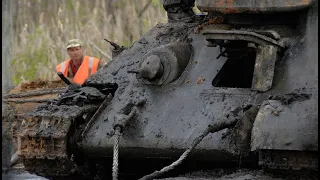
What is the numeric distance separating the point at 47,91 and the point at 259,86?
5.88 meters


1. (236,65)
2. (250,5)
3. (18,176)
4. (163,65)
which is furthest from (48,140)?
(18,176)

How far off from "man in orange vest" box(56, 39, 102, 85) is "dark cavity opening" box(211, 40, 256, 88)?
4901mm

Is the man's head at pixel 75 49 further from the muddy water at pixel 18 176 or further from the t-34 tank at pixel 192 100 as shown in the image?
the t-34 tank at pixel 192 100

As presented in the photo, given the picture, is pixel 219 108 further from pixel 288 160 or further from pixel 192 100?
pixel 288 160

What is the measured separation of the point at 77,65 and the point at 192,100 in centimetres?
573

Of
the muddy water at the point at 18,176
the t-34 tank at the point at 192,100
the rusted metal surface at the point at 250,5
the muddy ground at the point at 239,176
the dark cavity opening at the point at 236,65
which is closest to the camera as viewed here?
the muddy ground at the point at 239,176

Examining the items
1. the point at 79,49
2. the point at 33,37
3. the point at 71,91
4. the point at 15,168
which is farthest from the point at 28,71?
the point at 71,91

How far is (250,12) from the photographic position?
1129 cm

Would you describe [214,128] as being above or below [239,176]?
above

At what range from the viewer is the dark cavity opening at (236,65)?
11203 millimetres

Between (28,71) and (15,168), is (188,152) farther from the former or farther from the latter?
(28,71)

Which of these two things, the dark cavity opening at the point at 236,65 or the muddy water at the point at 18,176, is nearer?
the dark cavity opening at the point at 236,65

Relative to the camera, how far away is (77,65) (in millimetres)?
16844

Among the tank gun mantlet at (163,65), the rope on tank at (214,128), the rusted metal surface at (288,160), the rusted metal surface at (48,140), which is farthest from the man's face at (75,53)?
the rusted metal surface at (288,160)
